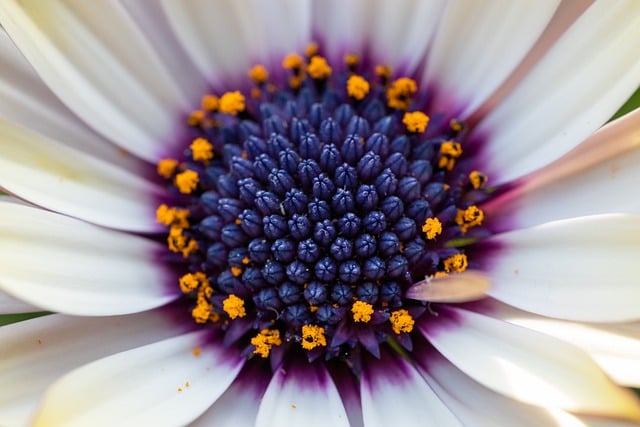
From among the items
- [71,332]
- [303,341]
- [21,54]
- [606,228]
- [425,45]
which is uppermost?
[21,54]

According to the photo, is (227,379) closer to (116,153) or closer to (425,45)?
(116,153)

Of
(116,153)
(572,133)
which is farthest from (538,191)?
(116,153)

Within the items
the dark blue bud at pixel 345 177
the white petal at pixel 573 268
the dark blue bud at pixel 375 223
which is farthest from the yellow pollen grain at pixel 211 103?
the white petal at pixel 573 268

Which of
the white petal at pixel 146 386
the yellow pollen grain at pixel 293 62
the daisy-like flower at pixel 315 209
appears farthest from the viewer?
the yellow pollen grain at pixel 293 62

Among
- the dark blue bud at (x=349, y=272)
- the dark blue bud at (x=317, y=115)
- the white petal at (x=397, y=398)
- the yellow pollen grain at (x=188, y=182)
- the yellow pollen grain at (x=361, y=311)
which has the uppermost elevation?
the yellow pollen grain at (x=188, y=182)

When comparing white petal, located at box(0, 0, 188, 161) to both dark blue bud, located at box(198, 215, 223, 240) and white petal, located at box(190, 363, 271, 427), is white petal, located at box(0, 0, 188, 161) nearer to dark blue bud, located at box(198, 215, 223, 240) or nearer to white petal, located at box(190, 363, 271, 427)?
dark blue bud, located at box(198, 215, 223, 240)

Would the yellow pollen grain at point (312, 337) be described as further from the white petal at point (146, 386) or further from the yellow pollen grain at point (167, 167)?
the yellow pollen grain at point (167, 167)

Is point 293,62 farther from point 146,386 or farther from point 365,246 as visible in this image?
point 146,386
